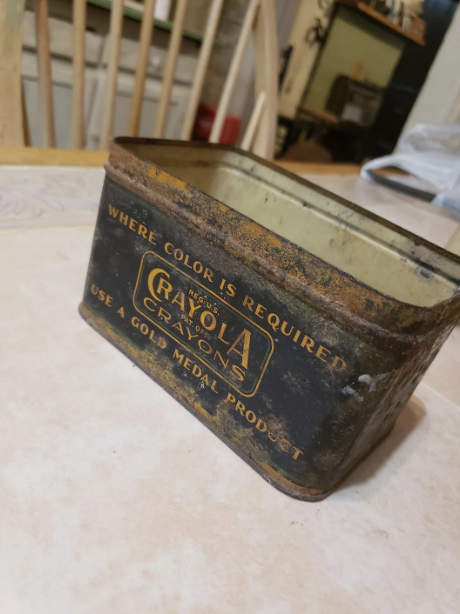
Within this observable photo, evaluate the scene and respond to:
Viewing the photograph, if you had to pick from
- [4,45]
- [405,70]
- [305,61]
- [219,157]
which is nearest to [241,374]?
[219,157]

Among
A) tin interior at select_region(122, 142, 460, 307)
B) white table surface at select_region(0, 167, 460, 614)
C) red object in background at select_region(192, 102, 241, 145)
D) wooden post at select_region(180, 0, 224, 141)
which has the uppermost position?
wooden post at select_region(180, 0, 224, 141)

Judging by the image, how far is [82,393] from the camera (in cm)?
43

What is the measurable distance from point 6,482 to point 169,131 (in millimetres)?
1472

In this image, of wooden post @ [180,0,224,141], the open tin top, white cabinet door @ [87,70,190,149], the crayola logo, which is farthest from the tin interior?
white cabinet door @ [87,70,190,149]

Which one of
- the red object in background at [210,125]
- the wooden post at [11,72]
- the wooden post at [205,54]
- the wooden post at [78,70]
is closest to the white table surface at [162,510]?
the wooden post at [11,72]

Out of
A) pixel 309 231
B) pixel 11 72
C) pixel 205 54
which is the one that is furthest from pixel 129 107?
pixel 309 231

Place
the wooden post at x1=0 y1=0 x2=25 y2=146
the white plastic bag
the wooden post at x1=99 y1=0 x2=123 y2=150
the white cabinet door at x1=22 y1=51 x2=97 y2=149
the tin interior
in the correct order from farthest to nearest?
the white plastic bag < the white cabinet door at x1=22 y1=51 x2=97 y2=149 < the wooden post at x1=99 y1=0 x2=123 y2=150 < the wooden post at x1=0 y1=0 x2=25 y2=146 < the tin interior

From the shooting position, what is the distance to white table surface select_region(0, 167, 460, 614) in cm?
31

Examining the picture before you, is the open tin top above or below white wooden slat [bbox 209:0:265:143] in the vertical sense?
below

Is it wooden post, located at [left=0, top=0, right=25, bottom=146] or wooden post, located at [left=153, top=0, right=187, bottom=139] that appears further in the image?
wooden post, located at [left=153, top=0, right=187, bottom=139]

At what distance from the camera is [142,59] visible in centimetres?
90

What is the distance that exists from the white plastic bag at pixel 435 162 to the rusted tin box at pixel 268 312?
1.03 m

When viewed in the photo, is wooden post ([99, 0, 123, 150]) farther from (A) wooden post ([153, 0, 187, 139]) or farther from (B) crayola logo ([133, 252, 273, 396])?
(B) crayola logo ([133, 252, 273, 396])

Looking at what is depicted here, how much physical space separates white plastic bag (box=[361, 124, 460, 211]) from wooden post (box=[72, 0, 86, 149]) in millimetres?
892
